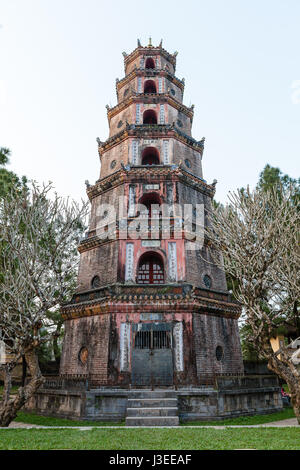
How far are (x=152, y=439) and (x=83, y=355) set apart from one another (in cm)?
800

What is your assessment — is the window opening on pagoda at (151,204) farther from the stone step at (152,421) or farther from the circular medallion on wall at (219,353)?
the stone step at (152,421)

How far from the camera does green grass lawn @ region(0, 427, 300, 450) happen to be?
6.77 metres

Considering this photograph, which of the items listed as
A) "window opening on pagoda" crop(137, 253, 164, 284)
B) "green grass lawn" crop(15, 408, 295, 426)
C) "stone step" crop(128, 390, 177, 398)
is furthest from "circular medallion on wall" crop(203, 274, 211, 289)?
"green grass lawn" crop(15, 408, 295, 426)

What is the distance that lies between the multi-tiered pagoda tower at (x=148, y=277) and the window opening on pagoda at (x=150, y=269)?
0.05m

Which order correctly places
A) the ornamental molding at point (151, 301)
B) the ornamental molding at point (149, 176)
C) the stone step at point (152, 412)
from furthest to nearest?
the ornamental molding at point (149, 176) < the ornamental molding at point (151, 301) < the stone step at point (152, 412)

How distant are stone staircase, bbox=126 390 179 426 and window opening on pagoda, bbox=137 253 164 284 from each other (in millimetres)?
5541

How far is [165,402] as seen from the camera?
1142 centimetres

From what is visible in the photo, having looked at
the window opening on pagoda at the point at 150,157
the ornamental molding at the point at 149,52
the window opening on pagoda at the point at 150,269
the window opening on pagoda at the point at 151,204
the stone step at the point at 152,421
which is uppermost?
the ornamental molding at the point at 149,52

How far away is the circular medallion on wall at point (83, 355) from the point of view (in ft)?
48.2

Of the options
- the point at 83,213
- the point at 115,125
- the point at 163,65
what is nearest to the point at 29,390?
the point at 83,213

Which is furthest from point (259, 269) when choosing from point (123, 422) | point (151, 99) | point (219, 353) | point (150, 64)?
point (150, 64)

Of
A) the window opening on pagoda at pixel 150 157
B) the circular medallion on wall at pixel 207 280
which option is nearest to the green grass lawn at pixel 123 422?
the circular medallion on wall at pixel 207 280
